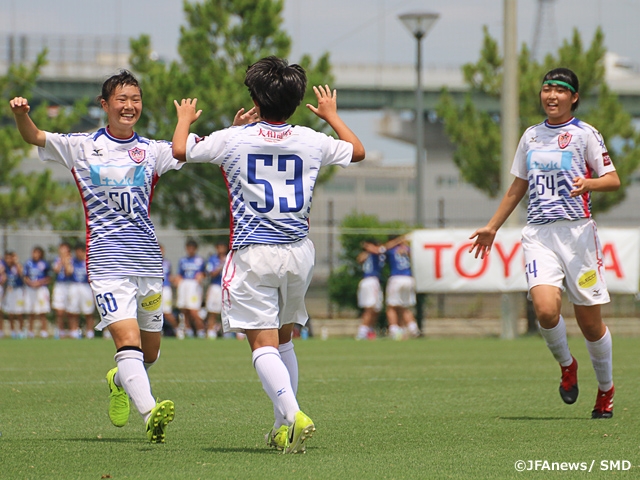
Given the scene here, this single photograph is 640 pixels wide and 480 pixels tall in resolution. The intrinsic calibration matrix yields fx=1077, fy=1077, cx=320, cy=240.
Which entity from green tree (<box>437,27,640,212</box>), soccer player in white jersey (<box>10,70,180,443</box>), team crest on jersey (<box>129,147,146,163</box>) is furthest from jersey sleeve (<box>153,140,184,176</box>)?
green tree (<box>437,27,640,212</box>)

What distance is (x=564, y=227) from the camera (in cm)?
745

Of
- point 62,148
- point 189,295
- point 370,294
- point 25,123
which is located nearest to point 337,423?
point 62,148

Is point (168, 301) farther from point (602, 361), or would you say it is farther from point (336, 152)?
point (336, 152)

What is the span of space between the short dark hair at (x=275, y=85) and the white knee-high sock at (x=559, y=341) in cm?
285

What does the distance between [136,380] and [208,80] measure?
20337 mm

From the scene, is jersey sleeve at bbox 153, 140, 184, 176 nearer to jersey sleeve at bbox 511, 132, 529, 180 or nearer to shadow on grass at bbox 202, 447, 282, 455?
shadow on grass at bbox 202, 447, 282, 455

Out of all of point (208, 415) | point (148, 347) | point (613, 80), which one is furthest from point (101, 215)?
point (613, 80)

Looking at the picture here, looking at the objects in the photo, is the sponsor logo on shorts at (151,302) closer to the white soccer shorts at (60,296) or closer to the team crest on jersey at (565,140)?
the team crest on jersey at (565,140)

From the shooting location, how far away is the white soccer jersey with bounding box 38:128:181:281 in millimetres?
6355

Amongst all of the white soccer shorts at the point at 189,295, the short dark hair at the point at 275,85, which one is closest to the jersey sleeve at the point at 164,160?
the short dark hair at the point at 275,85

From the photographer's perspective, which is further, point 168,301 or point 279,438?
point 168,301

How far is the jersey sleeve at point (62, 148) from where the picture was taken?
255 inches

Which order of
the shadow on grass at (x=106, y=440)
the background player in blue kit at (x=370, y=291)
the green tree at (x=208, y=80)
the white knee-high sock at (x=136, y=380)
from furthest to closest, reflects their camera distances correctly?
the green tree at (x=208, y=80), the background player in blue kit at (x=370, y=291), the shadow on grass at (x=106, y=440), the white knee-high sock at (x=136, y=380)

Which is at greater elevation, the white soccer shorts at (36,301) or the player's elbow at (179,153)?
the player's elbow at (179,153)
